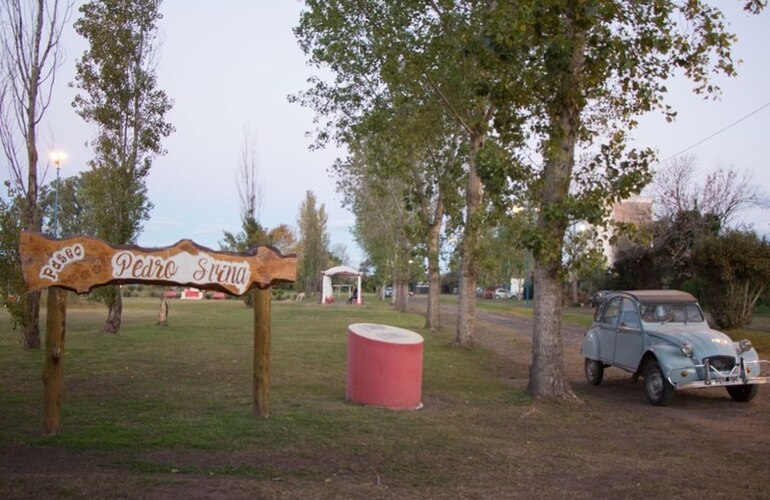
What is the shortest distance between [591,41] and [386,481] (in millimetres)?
8190

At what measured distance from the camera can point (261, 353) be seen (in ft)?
31.5

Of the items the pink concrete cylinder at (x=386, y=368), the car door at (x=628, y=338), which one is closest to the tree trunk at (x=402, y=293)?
the car door at (x=628, y=338)

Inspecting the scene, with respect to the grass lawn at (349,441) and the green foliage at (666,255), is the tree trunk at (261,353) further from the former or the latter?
the green foliage at (666,255)

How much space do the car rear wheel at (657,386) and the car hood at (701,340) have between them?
19.6 inches

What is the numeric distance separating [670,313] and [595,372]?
2330 millimetres

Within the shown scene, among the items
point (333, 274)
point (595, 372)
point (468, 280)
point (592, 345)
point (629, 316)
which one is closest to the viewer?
point (629, 316)

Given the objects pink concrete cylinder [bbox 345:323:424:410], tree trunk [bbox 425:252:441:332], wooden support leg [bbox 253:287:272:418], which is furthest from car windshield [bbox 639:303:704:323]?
tree trunk [bbox 425:252:441:332]

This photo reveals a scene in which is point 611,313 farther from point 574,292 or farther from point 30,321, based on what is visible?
point 574,292

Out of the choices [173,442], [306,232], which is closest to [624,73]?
[173,442]

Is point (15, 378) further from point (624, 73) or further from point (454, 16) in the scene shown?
point (454, 16)

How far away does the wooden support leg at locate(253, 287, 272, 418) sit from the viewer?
31.3 feet

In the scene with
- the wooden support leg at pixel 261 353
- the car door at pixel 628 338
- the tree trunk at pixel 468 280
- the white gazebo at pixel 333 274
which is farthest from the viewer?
the white gazebo at pixel 333 274

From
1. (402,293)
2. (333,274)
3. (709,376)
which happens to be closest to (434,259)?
(709,376)

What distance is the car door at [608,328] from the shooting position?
1398 cm
